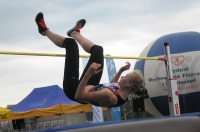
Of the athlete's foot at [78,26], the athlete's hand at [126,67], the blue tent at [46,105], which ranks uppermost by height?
the athlete's foot at [78,26]

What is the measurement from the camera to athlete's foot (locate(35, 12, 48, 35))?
4473 millimetres

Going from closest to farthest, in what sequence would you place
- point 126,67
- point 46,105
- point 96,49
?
point 96,49, point 126,67, point 46,105

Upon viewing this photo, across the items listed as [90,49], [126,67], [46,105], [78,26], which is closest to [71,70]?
[90,49]

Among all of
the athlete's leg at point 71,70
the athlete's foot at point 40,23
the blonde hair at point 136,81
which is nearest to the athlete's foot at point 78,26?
the athlete's foot at point 40,23

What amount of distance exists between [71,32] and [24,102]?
570 centimetres

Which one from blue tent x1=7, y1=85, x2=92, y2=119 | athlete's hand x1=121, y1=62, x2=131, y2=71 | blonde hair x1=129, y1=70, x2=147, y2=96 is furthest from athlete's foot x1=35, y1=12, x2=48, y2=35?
blue tent x1=7, y1=85, x2=92, y2=119

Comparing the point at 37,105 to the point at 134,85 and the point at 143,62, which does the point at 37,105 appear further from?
the point at 134,85

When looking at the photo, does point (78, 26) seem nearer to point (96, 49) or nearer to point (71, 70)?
point (96, 49)

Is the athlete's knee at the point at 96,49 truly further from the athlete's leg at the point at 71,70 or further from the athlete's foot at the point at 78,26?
the athlete's foot at the point at 78,26

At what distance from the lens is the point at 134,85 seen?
13.1 feet

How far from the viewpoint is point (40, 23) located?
14.9 feet

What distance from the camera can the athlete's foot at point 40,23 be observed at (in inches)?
176

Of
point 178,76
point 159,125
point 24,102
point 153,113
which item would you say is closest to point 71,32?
point 159,125

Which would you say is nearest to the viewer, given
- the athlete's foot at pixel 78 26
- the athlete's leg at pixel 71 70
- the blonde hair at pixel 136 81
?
the blonde hair at pixel 136 81
